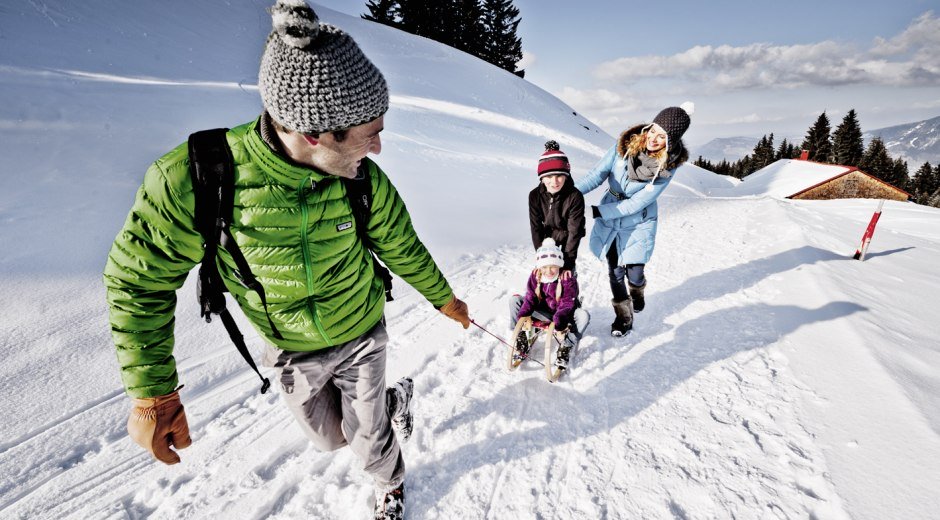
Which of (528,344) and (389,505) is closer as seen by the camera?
(389,505)

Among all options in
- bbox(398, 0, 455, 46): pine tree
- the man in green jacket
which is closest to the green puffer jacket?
the man in green jacket

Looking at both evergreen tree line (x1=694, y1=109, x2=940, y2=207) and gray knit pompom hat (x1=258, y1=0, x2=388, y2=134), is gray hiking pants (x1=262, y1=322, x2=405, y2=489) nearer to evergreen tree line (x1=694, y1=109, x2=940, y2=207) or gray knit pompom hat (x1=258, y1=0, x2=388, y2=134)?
→ gray knit pompom hat (x1=258, y1=0, x2=388, y2=134)

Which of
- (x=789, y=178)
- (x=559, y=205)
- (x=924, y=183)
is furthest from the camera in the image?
(x=924, y=183)

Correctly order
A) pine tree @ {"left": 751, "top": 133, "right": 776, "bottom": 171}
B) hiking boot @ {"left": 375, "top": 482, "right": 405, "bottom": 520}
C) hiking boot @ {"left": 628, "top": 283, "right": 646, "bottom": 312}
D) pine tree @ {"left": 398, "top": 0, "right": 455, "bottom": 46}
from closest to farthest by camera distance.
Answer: hiking boot @ {"left": 375, "top": 482, "right": 405, "bottom": 520}
hiking boot @ {"left": 628, "top": 283, "right": 646, "bottom": 312}
pine tree @ {"left": 398, "top": 0, "right": 455, "bottom": 46}
pine tree @ {"left": 751, "top": 133, "right": 776, "bottom": 171}

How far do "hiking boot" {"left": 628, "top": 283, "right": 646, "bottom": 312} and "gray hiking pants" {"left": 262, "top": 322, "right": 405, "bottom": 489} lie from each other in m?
3.24

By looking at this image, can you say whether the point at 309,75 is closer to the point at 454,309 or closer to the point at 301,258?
the point at 301,258

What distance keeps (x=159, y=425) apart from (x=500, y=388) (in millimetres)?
2344

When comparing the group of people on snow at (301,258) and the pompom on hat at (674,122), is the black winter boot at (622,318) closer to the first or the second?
the pompom on hat at (674,122)

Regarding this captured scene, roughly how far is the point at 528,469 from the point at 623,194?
2.76m

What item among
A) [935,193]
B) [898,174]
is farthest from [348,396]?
[935,193]

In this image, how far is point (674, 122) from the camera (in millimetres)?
3316

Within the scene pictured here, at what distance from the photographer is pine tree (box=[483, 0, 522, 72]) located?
35969 millimetres

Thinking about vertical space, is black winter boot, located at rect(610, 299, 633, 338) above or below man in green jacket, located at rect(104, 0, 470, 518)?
below

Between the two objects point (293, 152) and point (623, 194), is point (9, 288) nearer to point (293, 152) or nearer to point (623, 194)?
point (293, 152)
